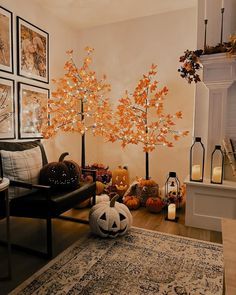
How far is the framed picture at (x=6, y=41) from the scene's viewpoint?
2.58 meters

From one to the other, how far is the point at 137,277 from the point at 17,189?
1340mm

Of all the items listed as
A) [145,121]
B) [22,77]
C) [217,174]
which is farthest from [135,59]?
[217,174]

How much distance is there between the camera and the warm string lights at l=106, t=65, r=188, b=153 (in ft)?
10.6

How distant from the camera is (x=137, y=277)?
67.1 inches

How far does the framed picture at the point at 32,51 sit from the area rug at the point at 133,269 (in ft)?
7.19

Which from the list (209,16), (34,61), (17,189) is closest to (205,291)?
(17,189)

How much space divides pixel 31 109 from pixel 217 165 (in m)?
2.43

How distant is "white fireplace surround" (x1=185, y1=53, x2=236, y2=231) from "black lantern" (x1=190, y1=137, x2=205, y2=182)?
0.07m

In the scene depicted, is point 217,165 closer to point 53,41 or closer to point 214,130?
point 214,130

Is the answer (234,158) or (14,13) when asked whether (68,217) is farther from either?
(14,13)

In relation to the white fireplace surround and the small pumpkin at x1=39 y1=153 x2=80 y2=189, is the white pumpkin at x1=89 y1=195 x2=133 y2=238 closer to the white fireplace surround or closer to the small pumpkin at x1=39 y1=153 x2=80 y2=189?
the small pumpkin at x1=39 y1=153 x2=80 y2=189

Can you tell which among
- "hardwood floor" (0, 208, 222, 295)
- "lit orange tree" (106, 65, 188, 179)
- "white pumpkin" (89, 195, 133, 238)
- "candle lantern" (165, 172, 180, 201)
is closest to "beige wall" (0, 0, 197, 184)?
"lit orange tree" (106, 65, 188, 179)

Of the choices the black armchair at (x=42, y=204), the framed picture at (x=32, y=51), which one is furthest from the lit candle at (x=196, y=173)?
the framed picture at (x=32, y=51)

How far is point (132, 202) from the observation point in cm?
313
